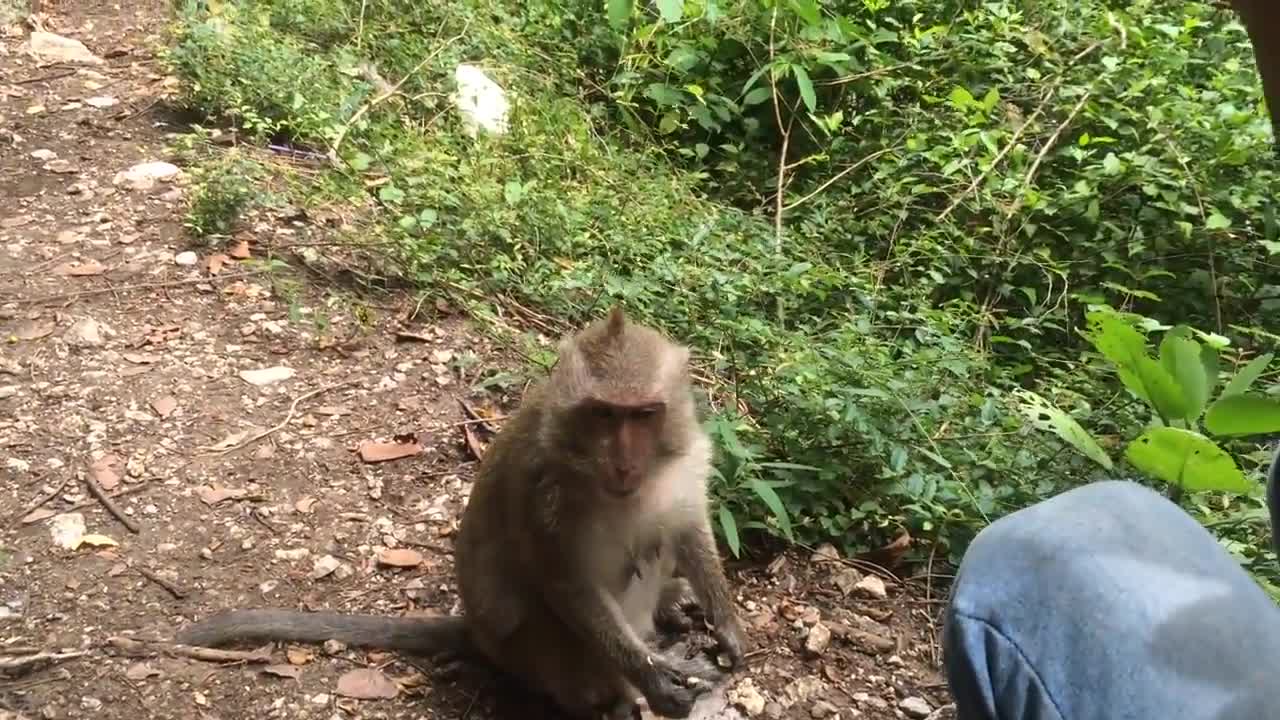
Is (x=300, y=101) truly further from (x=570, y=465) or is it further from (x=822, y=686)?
(x=822, y=686)

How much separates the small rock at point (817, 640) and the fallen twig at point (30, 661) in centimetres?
217

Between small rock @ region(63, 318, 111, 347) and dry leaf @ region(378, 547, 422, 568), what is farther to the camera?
small rock @ region(63, 318, 111, 347)

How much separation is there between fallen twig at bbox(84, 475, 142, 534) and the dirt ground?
13 millimetres

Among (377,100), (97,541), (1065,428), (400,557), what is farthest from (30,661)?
(377,100)

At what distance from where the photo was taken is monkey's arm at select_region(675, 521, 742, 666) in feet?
10.9

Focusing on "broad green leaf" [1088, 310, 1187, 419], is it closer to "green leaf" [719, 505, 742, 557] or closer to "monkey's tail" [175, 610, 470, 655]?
"green leaf" [719, 505, 742, 557]

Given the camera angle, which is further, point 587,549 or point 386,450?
point 386,450

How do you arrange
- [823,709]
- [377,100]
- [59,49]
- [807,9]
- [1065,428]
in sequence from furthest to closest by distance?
[59,49]
[377,100]
[807,9]
[1065,428]
[823,709]

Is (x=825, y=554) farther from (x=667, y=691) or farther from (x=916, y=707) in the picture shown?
(x=667, y=691)

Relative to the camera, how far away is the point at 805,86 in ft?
18.5

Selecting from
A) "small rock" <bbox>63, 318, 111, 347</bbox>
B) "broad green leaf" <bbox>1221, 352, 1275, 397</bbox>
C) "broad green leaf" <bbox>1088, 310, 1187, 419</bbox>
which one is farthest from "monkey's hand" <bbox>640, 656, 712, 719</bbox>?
"small rock" <bbox>63, 318, 111, 347</bbox>

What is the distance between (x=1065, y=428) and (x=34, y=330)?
397 cm

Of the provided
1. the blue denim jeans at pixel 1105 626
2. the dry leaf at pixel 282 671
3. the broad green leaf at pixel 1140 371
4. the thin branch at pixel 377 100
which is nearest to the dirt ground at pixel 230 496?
the dry leaf at pixel 282 671

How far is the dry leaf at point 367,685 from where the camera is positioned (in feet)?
10.6
